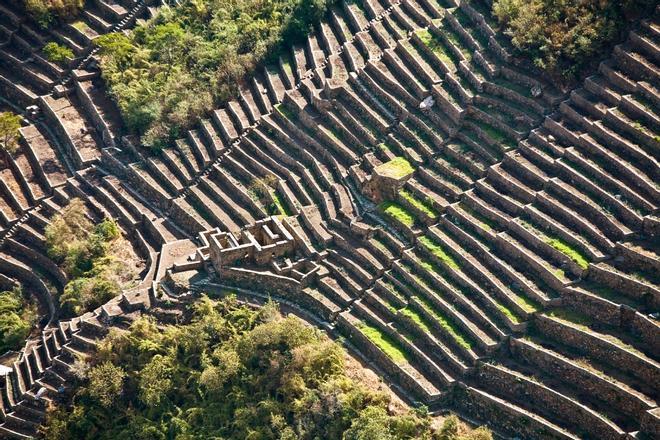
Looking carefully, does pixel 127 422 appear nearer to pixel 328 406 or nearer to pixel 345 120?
pixel 328 406

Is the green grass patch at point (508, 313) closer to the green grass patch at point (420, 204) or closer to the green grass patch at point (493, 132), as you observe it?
the green grass patch at point (420, 204)

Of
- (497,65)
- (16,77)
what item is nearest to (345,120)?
(497,65)

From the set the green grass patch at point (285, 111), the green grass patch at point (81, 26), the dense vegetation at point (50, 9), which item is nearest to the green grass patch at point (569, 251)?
the green grass patch at point (285, 111)

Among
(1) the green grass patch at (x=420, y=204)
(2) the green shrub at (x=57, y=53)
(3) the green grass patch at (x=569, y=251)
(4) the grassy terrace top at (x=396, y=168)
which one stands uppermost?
(3) the green grass patch at (x=569, y=251)

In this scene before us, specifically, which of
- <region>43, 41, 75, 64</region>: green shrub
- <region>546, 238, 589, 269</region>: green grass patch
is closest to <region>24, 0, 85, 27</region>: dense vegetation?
<region>43, 41, 75, 64</region>: green shrub

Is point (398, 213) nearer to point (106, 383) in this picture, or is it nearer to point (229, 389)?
point (229, 389)

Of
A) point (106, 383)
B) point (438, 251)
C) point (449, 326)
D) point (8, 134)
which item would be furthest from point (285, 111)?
point (8, 134)
